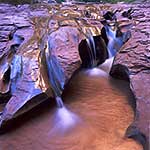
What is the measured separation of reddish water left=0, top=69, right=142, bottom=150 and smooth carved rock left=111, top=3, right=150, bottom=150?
165 mm

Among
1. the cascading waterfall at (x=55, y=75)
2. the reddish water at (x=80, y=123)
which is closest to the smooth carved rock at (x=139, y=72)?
the reddish water at (x=80, y=123)

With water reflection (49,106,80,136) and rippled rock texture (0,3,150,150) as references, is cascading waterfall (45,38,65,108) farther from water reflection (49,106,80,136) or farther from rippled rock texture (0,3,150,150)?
water reflection (49,106,80,136)

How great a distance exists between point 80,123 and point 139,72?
1.23 m

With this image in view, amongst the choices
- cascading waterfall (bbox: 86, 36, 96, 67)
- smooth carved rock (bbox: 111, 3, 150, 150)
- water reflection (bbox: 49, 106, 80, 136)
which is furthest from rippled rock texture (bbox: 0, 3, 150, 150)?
water reflection (bbox: 49, 106, 80, 136)

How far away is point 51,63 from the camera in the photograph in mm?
4801

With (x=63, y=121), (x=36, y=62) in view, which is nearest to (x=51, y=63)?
(x=36, y=62)

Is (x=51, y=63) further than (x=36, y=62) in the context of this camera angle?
Yes

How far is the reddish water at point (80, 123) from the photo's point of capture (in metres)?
3.51

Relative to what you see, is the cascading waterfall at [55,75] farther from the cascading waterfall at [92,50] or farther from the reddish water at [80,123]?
the cascading waterfall at [92,50]

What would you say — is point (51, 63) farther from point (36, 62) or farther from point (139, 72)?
point (139, 72)

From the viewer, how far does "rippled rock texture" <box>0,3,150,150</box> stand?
13.1ft

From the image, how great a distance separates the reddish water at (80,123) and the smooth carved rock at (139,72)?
16cm

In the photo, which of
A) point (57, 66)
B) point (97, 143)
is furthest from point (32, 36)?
point (97, 143)

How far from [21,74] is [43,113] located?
726 mm
